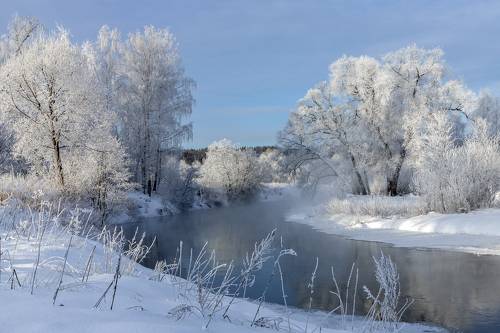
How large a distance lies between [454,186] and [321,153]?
10227 millimetres

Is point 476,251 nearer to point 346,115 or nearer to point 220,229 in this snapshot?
point 220,229

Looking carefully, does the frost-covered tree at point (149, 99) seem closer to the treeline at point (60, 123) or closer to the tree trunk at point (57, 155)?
the treeline at point (60, 123)

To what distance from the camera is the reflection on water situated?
753cm

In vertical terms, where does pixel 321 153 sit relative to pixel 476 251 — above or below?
above

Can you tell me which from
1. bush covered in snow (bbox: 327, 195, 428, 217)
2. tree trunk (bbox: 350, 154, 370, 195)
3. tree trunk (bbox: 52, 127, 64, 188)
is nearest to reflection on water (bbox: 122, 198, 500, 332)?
bush covered in snow (bbox: 327, 195, 428, 217)

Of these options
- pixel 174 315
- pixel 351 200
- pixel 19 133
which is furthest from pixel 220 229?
pixel 174 315

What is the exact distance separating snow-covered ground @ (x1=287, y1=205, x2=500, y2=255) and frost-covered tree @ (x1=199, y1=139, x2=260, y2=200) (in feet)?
77.4

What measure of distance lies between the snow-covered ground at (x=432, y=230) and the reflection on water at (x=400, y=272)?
0.87 meters

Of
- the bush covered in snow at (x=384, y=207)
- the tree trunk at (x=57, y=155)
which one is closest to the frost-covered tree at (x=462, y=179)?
the bush covered in snow at (x=384, y=207)

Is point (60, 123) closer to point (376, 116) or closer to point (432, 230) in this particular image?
point (432, 230)

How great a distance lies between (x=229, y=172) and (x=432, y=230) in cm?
3131

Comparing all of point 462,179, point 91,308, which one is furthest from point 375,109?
point 91,308

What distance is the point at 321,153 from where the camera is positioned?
27.0 m

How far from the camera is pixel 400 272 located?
10609 mm
